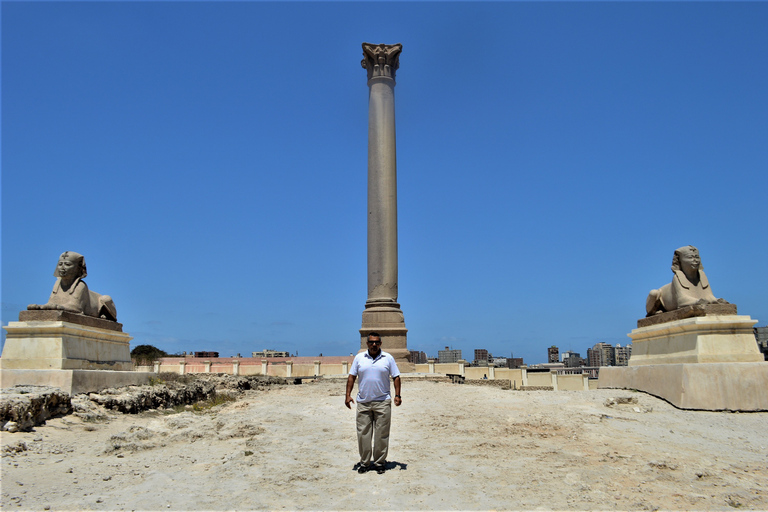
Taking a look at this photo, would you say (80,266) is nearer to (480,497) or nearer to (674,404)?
(480,497)

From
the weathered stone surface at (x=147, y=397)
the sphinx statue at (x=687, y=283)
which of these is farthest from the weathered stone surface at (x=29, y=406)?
the sphinx statue at (x=687, y=283)

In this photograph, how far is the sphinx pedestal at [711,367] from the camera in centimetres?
1037

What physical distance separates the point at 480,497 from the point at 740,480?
118 inches

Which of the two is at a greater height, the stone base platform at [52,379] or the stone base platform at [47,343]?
the stone base platform at [47,343]

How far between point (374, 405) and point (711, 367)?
7.30m

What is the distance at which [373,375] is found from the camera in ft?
21.8

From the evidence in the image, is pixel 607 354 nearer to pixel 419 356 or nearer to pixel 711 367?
pixel 419 356

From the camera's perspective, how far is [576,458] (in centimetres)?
698

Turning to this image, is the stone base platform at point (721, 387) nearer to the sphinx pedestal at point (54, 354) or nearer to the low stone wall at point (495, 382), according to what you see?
the low stone wall at point (495, 382)

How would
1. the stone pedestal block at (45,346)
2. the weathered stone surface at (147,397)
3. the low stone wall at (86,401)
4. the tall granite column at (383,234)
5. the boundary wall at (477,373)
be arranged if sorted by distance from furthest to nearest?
the boundary wall at (477,373)
the tall granite column at (383,234)
the stone pedestal block at (45,346)
the weathered stone surface at (147,397)
the low stone wall at (86,401)

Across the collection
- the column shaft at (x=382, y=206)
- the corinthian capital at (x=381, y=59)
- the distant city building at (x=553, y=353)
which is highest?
the corinthian capital at (x=381, y=59)

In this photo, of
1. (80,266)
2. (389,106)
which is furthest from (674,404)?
(389,106)

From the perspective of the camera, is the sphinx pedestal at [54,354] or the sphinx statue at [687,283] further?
the sphinx statue at [687,283]

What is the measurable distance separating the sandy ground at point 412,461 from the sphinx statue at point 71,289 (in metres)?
2.63
